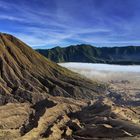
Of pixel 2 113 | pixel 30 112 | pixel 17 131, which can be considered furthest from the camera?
pixel 30 112

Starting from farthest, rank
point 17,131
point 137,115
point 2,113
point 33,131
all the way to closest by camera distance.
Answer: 1. point 2,113
2. point 137,115
3. point 17,131
4. point 33,131

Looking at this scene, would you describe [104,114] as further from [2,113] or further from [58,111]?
[2,113]

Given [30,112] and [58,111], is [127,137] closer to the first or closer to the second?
[58,111]

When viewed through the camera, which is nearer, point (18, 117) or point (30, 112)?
point (18, 117)

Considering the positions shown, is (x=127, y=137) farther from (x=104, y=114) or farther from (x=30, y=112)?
(x=30, y=112)

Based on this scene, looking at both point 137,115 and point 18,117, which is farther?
point 18,117

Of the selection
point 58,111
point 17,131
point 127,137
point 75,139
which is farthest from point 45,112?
point 127,137

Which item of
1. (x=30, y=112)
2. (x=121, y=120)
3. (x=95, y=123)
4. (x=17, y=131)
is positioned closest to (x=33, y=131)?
(x=17, y=131)

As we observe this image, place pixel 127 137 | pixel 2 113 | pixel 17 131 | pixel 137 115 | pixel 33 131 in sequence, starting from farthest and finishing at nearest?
pixel 2 113 < pixel 137 115 < pixel 17 131 < pixel 33 131 < pixel 127 137

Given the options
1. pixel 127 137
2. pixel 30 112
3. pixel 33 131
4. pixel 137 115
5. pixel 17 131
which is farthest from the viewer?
pixel 30 112
